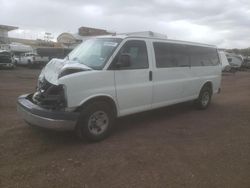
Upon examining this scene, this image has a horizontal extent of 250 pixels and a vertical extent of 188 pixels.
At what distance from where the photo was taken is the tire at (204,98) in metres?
8.58

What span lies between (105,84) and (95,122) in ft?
2.46

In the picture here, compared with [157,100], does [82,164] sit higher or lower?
lower

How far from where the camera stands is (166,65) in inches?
267

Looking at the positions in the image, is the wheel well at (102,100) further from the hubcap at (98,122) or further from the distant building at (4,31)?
the distant building at (4,31)

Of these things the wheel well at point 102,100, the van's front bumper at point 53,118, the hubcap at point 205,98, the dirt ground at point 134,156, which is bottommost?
the dirt ground at point 134,156

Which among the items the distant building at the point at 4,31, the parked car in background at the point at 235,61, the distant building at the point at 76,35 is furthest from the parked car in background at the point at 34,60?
the distant building at the point at 4,31

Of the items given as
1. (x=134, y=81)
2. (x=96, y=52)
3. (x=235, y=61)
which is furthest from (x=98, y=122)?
(x=235, y=61)

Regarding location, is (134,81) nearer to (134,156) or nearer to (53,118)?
(134,156)

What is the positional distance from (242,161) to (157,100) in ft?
8.06

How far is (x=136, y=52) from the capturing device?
A: 6.05 meters

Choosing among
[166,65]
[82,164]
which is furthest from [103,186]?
[166,65]

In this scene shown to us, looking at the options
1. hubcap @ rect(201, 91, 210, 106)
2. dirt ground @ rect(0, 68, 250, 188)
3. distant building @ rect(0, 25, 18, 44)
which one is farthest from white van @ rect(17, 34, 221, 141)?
distant building @ rect(0, 25, 18, 44)

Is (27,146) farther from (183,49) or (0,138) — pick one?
(183,49)

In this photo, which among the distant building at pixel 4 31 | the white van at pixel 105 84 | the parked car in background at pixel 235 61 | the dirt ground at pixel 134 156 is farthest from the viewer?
the distant building at pixel 4 31
